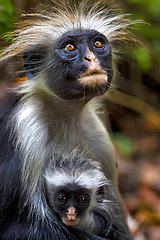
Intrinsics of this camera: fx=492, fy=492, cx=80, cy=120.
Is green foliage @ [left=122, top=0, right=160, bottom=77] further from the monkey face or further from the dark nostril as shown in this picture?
the dark nostril

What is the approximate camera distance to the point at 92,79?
4.98 meters

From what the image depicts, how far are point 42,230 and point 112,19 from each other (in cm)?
273

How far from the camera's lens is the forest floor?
27.1 feet

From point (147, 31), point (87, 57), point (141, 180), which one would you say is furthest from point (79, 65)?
point (147, 31)

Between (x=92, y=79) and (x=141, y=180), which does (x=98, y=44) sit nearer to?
(x=92, y=79)

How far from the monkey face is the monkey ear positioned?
16 cm

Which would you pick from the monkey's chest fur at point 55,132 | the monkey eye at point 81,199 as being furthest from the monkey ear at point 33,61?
the monkey eye at point 81,199

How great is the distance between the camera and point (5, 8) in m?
6.09

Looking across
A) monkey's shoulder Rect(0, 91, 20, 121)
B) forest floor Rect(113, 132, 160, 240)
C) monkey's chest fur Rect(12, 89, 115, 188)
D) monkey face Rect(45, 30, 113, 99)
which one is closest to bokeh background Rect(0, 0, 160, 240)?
forest floor Rect(113, 132, 160, 240)

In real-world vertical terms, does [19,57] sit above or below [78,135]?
above

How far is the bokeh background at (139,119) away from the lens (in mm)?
8789

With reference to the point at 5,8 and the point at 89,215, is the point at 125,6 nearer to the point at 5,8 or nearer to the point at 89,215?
the point at 5,8

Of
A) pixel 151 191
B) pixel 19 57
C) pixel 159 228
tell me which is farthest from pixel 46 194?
pixel 151 191

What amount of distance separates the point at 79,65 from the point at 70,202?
144 centimetres
